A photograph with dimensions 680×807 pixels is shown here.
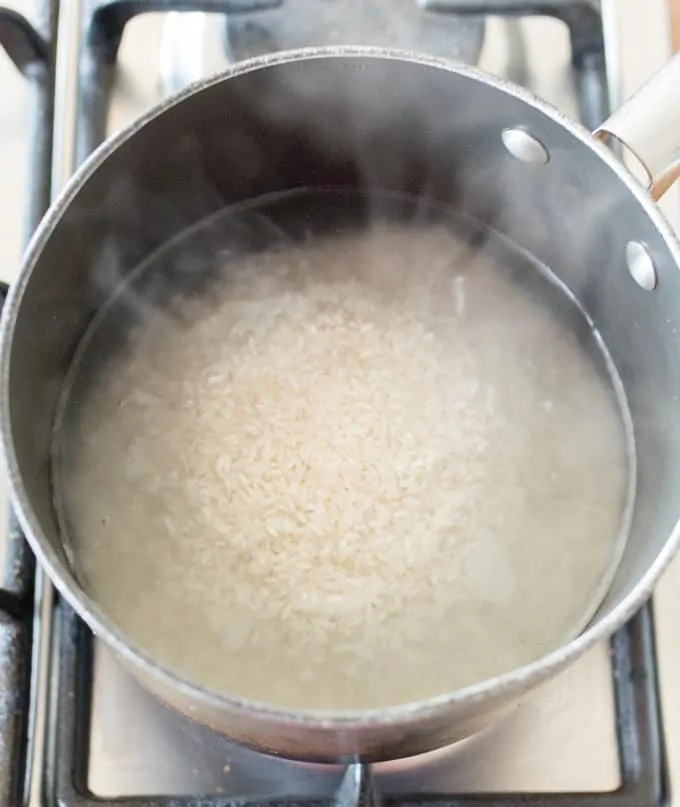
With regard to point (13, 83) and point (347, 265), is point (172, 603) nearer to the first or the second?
point (347, 265)

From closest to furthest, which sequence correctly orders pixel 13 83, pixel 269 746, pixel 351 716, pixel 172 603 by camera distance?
1. pixel 351 716
2. pixel 269 746
3. pixel 172 603
4. pixel 13 83

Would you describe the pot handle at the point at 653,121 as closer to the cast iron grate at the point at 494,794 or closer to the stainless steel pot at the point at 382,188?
the stainless steel pot at the point at 382,188

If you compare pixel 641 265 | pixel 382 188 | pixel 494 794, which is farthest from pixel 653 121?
pixel 494 794

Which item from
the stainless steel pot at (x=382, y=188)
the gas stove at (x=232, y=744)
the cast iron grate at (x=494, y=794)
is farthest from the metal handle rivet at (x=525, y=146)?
the cast iron grate at (x=494, y=794)

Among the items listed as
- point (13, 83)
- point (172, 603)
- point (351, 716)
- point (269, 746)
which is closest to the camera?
point (351, 716)

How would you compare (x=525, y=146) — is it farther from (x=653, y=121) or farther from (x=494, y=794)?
(x=494, y=794)

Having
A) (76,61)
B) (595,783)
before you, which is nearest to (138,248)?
(76,61)
